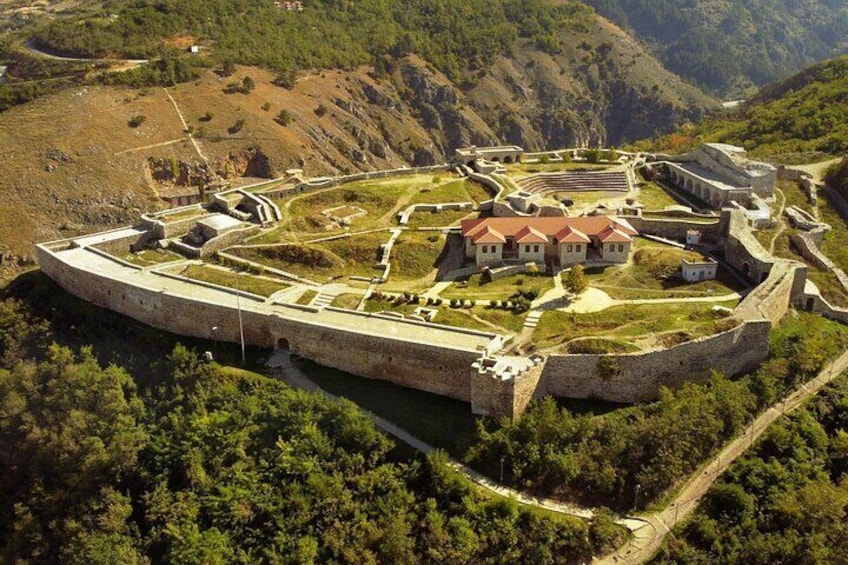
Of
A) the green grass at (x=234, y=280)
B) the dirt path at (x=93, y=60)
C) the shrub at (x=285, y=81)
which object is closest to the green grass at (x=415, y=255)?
the green grass at (x=234, y=280)

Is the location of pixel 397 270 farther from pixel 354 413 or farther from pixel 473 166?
pixel 473 166

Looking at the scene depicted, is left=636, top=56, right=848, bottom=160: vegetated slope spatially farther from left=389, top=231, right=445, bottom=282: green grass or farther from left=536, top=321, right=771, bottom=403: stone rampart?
left=536, top=321, right=771, bottom=403: stone rampart

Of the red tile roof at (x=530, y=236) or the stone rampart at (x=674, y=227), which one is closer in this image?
the red tile roof at (x=530, y=236)

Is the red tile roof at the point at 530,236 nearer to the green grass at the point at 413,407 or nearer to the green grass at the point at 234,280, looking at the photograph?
the green grass at the point at 413,407

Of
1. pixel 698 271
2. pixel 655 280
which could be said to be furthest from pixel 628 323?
pixel 698 271

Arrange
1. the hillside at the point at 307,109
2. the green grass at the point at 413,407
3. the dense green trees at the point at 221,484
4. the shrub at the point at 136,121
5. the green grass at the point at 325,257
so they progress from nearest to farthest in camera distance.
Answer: the dense green trees at the point at 221,484
the green grass at the point at 413,407
the green grass at the point at 325,257
the hillside at the point at 307,109
the shrub at the point at 136,121

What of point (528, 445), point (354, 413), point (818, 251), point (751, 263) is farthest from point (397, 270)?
point (818, 251)

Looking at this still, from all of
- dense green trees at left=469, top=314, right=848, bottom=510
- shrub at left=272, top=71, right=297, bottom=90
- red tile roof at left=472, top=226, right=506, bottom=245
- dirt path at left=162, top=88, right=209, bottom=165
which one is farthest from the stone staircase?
shrub at left=272, top=71, right=297, bottom=90

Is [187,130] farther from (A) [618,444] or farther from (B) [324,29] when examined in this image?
(A) [618,444]
